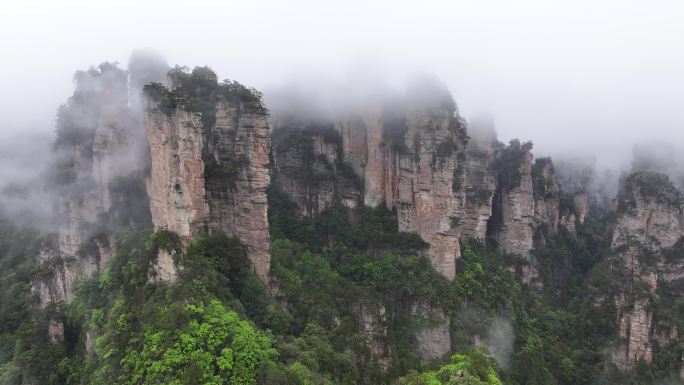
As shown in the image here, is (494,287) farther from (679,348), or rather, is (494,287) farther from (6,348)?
(6,348)

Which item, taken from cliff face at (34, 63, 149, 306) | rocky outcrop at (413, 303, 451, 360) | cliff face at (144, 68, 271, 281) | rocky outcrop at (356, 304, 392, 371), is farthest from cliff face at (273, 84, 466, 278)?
cliff face at (34, 63, 149, 306)

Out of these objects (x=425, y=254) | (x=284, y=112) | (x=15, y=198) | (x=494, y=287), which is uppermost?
(x=284, y=112)

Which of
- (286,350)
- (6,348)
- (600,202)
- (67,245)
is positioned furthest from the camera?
(600,202)

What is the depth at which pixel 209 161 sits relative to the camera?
104ft

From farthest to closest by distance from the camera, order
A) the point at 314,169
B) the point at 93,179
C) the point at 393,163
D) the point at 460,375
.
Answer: the point at 314,169 < the point at 393,163 < the point at 93,179 < the point at 460,375

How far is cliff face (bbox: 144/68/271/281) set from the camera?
27.1 metres

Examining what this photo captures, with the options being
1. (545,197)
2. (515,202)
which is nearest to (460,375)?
(515,202)

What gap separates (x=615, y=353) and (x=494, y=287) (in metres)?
10.6

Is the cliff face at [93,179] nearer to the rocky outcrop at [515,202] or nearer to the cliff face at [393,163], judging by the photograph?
the cliff face at [393,163]

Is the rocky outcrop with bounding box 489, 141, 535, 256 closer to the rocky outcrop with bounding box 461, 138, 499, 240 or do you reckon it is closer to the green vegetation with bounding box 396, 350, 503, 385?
the rocky outcrop with bounding box 461, 138, 499, 240

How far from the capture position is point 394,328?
127ft

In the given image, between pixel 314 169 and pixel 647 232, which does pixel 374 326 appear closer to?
pixel 314 169

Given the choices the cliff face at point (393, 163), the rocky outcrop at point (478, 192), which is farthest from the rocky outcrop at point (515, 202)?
the cliff face at point (393, 163)

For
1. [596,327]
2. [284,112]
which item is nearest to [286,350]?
[284,112]
